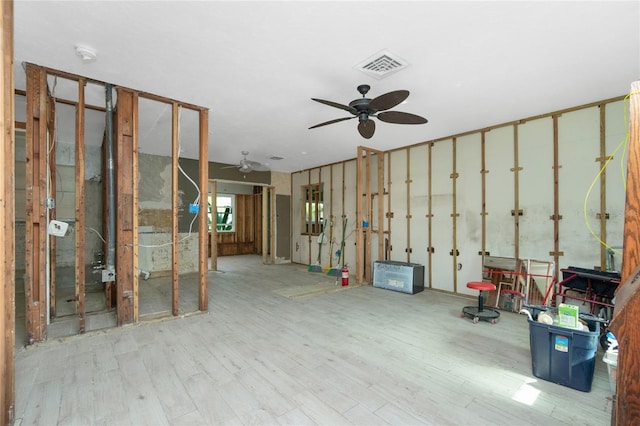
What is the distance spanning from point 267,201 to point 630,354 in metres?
8.65

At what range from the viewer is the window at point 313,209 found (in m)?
8.27

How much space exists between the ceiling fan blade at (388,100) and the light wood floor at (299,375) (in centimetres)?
261

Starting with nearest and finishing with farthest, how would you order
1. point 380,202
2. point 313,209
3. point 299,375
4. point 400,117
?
point 299,375
point 400,117
point 380,202
point 313,209

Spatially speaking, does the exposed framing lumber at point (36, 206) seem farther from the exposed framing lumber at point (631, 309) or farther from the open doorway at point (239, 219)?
the open doorway at point (239, 219)

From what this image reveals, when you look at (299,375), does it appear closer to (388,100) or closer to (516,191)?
(388,100)

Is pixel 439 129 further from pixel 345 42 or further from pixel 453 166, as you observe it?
pixel 345 42

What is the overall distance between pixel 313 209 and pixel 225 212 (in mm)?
4481

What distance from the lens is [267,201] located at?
9039 mm

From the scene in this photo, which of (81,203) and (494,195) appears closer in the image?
(81,203)

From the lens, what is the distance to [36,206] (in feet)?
9.99

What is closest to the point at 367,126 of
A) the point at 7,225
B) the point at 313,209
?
the point at 7,225

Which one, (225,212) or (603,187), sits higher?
(603,187)

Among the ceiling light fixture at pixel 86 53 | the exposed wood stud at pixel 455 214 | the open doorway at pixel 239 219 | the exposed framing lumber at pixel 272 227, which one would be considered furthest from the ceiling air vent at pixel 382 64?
the open doorway at pixel 239 219

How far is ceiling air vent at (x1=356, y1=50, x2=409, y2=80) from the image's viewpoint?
2.78 metres
